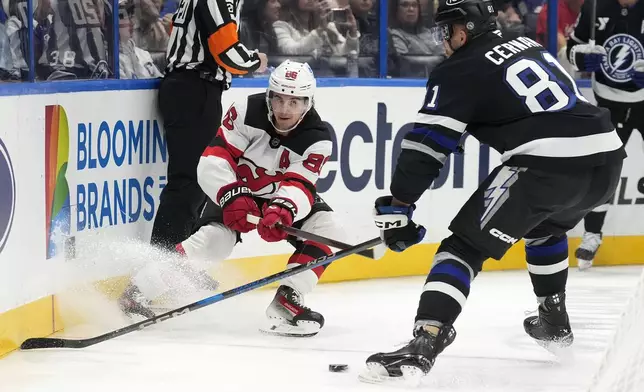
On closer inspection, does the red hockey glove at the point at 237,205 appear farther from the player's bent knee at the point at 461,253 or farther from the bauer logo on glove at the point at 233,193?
the player's bent knee at the point at 461,253

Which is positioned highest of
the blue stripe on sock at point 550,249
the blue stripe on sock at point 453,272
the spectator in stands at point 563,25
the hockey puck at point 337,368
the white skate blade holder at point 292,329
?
the spectator in stands at point 563,25

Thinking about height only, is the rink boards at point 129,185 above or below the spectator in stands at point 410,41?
below

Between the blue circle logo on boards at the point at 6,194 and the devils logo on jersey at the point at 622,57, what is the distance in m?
3.23

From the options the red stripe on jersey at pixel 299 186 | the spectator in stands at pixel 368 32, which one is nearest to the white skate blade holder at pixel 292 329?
the red stripe on jersey at pixel 299 186

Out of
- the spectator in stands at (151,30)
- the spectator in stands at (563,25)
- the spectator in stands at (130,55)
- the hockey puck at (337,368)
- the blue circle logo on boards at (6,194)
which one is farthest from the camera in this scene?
the spectator in stands at (563,25)

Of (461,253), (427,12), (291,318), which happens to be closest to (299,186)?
(291,318)

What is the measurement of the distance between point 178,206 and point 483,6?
169 cm

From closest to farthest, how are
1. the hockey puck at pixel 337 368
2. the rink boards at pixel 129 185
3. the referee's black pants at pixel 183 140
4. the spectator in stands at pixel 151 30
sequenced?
1. the hockey puck at pixel 337 368
2. the rink boards at pixel 129 185
3. the referee's black pants at pixel 183 140
4. the spectator in stands at pixel 151 30

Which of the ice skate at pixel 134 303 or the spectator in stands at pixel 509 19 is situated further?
the spectator in stands at pixel 509 19

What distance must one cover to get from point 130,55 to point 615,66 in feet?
8.15

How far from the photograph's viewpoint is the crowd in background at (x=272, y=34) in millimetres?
4227

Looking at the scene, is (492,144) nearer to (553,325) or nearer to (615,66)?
(553,325)

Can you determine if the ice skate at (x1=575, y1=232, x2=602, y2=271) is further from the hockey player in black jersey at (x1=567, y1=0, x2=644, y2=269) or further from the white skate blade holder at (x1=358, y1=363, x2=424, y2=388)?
the white skate blade holder at (x1=358, y1=363, x2=424, y2=388)

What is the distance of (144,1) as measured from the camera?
4.97m
